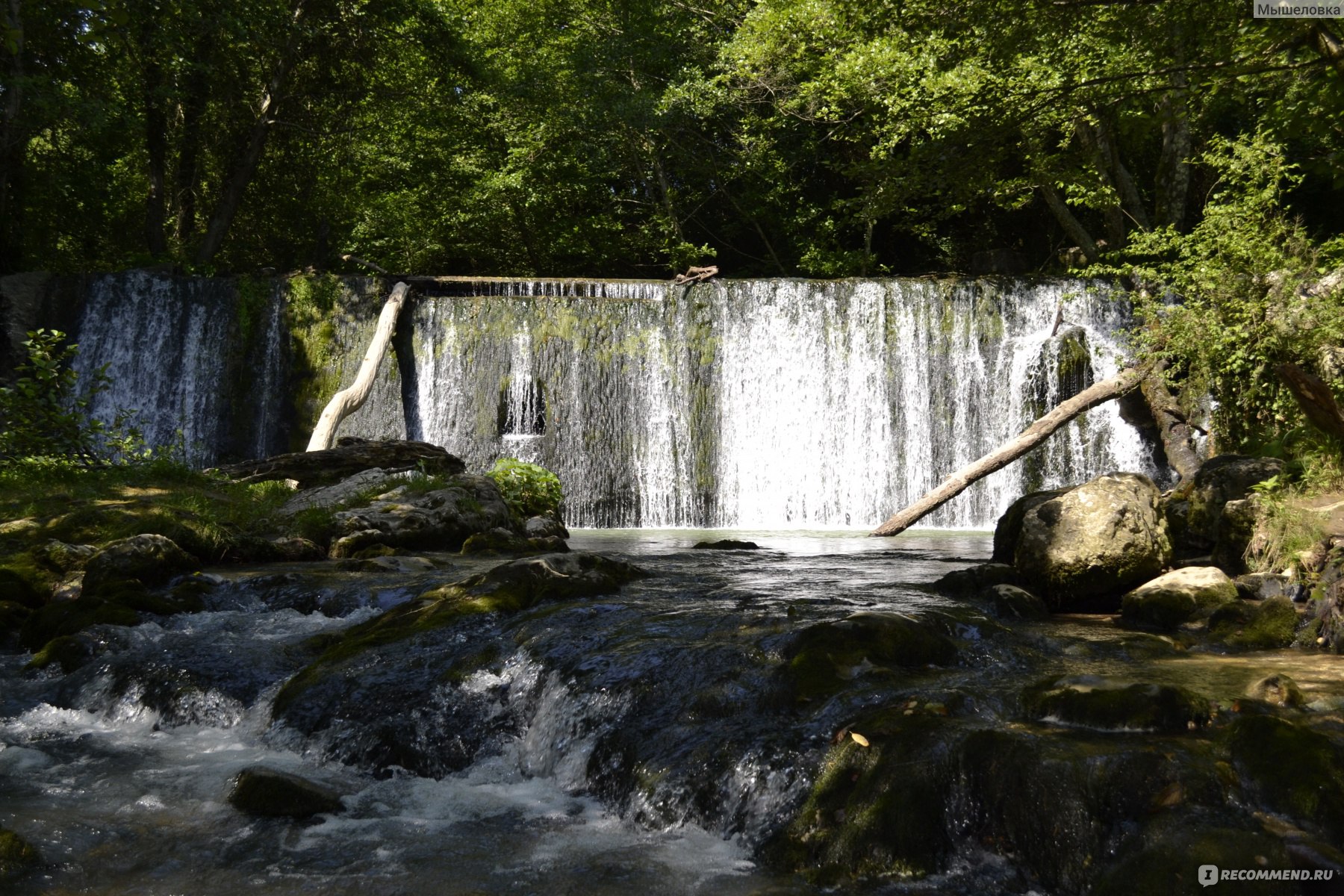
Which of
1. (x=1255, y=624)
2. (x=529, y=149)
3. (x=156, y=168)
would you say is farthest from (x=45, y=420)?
(x=529, y=149)

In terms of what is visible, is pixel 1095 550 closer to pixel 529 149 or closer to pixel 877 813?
pixel 877 813

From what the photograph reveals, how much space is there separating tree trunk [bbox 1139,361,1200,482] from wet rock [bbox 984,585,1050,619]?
5.71 metres

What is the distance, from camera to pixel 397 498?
10.7 m

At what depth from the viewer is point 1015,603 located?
687cm

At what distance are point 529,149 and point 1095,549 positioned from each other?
788 inches

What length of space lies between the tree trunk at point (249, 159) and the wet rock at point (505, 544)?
1391 cm

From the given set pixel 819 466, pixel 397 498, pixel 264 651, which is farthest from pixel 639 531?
pixel 264 651

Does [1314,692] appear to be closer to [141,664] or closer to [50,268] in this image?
[141,664]

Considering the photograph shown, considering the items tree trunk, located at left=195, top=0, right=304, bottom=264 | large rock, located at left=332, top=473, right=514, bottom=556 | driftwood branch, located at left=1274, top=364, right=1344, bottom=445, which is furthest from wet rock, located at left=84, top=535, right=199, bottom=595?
tree trunk, located at left=195, top=0, right=304, bottom=264

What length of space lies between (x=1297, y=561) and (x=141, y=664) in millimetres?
7012

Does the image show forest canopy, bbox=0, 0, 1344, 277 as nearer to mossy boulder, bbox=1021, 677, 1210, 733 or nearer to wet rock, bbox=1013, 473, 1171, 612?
wet rock, bbox=1013, 473, 1171, 612

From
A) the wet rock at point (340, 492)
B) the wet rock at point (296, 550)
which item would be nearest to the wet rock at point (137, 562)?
the wet rock at point (296, 550)

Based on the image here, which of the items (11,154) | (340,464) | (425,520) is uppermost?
(11,154)

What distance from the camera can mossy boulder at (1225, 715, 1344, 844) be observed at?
345cm
